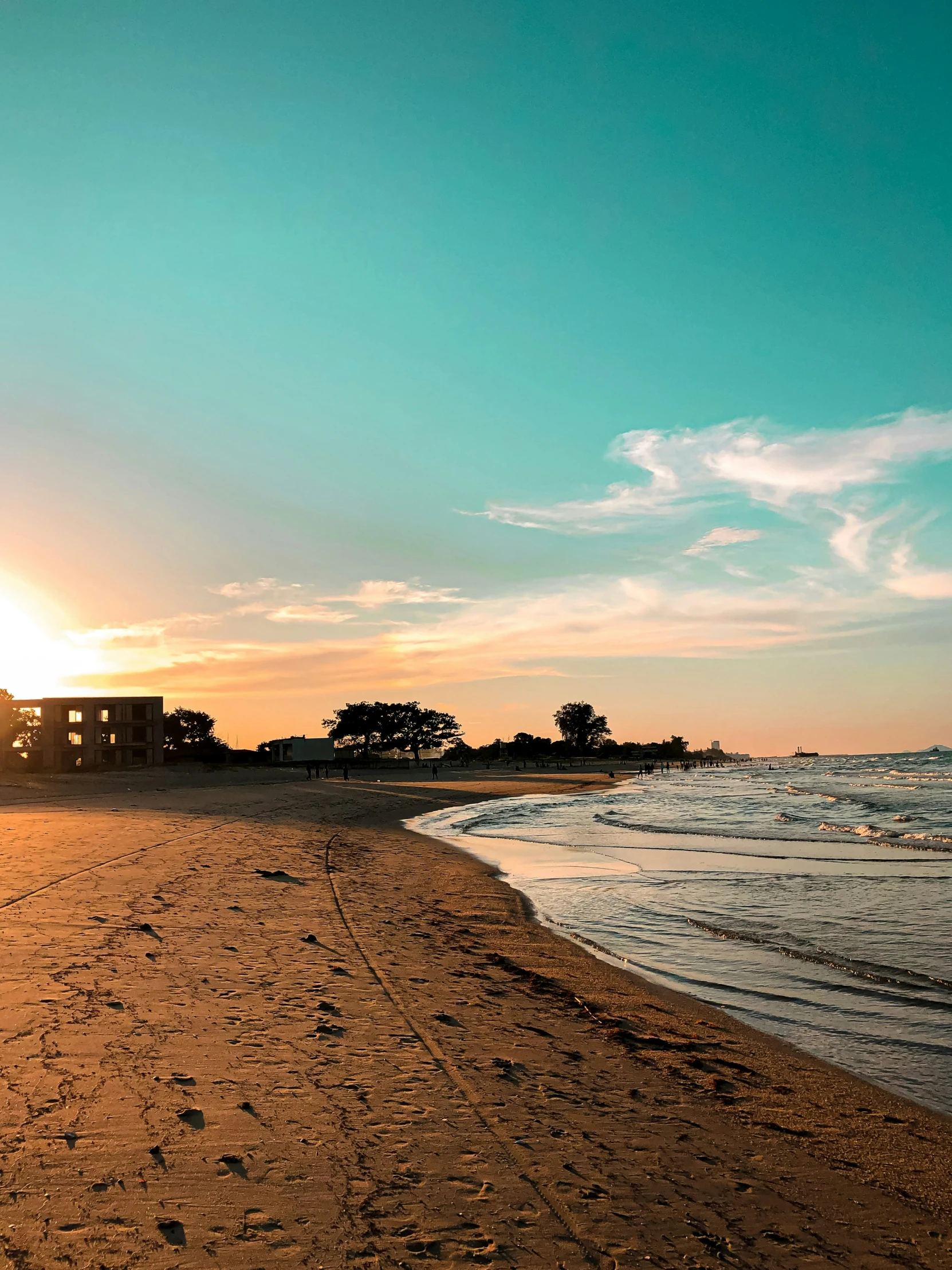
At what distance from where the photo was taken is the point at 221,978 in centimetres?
908

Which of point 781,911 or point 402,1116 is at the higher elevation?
point 402,1116

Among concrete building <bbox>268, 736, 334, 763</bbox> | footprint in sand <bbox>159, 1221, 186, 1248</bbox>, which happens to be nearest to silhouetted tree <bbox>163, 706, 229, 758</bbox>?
concrete building <bbox>268, 736, 334, 763</bbox>

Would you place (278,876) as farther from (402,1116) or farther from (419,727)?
(419,727)

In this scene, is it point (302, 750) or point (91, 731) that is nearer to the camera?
point (91, 731)

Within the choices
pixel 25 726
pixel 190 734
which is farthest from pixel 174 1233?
pixel 190 734

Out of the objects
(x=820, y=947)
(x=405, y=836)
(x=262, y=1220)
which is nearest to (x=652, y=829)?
(x=405, y=836)

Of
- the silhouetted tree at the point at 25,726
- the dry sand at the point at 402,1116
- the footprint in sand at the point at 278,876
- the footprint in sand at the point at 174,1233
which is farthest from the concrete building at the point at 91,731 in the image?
the footprint in sand at the point at 174,1233

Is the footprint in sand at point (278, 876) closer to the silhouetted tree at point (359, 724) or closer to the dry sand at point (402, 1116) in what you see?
the dry sand at point (402, 1116)

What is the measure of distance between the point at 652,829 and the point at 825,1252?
2962cm

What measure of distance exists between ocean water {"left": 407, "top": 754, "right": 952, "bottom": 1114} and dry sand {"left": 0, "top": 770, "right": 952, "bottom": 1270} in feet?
2.86

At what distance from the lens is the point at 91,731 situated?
9662 cm

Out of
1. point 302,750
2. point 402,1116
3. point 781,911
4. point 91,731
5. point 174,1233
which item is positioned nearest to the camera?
point 174,1233

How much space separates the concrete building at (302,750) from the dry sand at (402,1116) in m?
112

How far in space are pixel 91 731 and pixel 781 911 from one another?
9560 centimetres
